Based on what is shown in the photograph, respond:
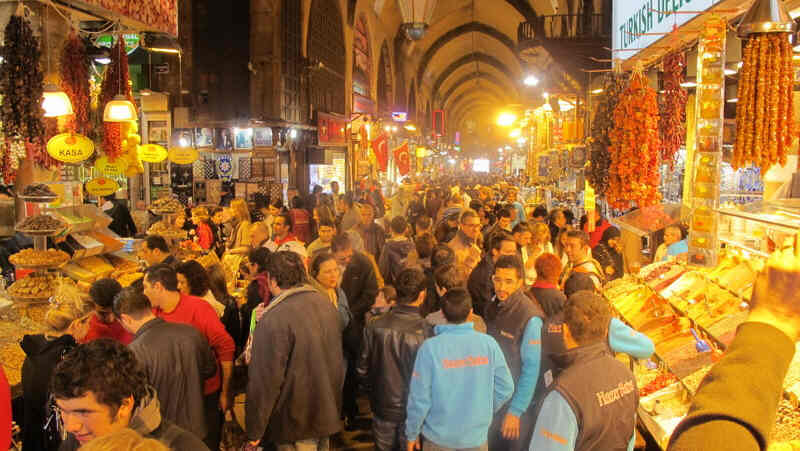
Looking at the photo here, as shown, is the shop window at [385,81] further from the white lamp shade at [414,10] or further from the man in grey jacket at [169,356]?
the man in grey jacket at [169,356]

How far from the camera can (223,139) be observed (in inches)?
555

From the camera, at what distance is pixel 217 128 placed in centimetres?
1394

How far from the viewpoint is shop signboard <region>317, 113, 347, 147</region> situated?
15.9m

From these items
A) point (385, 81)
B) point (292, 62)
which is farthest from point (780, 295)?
point (385, 81)

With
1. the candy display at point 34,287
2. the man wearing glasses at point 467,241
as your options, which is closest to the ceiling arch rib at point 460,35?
the man wearing glasses at point 467,241

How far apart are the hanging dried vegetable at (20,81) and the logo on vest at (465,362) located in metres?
4.04

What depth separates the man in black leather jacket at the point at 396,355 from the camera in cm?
359

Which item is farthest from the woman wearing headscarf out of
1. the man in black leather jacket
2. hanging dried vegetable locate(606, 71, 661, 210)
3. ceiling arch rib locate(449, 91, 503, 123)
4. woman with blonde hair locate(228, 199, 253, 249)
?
ceiling arch rib locate(449, 91, 503, 123)

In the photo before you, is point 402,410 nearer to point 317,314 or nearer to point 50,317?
point 317,314

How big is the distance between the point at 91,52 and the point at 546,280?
4961 mm

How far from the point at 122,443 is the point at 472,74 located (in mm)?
50202

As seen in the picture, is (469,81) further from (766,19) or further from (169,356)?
(169,356)

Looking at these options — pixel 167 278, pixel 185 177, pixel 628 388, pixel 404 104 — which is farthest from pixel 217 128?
pixel 404 104

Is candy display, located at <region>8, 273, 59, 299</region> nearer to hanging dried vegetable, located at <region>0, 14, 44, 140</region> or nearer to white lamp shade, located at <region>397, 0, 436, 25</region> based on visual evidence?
hanging dried vegetable, located at <region>0, 14, 44, 140</region>
